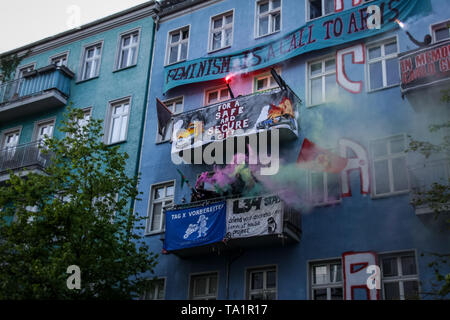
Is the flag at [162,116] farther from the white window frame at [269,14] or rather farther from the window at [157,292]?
the window at [157,292]

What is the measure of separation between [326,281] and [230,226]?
328 cm

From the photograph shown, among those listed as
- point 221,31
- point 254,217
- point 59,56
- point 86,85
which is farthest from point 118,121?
point 254,217

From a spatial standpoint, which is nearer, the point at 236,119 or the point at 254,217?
the point at 254,217

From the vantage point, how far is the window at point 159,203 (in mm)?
22000

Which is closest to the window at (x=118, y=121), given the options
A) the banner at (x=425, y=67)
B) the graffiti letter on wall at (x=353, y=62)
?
the graffiti letter on wall at (x=353, y=62)

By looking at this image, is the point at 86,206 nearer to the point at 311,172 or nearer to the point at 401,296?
the point at 311,172

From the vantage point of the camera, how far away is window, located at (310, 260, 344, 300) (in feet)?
56.7

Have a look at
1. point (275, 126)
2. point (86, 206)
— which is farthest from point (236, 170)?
point (86, 206)

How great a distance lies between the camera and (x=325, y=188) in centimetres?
1880

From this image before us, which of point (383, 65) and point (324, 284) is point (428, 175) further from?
point (383, 65)

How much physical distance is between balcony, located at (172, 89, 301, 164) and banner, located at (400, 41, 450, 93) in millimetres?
3755

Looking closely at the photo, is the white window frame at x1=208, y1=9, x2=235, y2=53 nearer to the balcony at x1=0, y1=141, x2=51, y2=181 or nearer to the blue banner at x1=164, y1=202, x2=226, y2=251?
the blue banner at x1=164, y1=202, x2=226, y2=251

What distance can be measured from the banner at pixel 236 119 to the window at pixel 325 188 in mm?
1773

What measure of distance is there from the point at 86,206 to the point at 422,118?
10.1m
